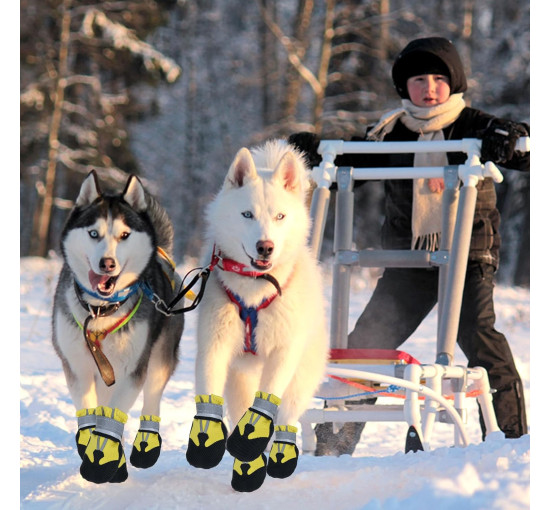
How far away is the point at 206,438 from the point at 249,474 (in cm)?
20

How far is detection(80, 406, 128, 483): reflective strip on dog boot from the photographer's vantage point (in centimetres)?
250

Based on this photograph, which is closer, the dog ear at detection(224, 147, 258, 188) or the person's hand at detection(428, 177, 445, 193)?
the dog ear at detection(224, 147, 258, 188)

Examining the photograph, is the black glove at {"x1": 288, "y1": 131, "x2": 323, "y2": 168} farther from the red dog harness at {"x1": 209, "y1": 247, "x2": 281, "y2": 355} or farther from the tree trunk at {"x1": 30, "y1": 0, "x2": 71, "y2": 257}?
the tree trunk at {"x1": 30, "y1": 0, "x2": 71, "y2": 257}

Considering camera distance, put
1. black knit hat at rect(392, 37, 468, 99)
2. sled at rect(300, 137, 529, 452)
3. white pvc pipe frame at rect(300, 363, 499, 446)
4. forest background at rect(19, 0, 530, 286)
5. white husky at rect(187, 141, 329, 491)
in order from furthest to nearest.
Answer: forest background at rect(19, 0, 530, 286)
black knit hat at rect(392, 37, 468, 99)
sled at rect(300, 137, 529, 452)
white pvc pipe frame at rect(300, 363, 499, 446)
white husky at rect(187, 141, 329, 491)

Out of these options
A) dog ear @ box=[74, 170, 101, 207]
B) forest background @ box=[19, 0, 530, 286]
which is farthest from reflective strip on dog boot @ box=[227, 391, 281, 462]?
forest background @ box=[19, 0, 530, 286]

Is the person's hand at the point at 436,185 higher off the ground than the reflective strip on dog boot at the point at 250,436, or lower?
higher

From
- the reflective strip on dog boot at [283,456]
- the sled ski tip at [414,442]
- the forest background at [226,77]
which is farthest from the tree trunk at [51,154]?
the reflective strip on dog boot at [283,456]

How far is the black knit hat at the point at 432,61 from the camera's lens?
13.4ft

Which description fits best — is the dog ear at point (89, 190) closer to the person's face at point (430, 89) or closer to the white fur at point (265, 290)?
the white fur at point (265, 290)

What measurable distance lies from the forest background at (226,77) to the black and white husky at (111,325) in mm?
10506

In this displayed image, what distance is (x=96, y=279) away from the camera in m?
2.62

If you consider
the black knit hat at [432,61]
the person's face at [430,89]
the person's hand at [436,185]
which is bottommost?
the person's hand at [436,185]

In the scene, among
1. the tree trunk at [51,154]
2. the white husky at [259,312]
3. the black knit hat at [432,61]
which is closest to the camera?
the white husky at [259,312]

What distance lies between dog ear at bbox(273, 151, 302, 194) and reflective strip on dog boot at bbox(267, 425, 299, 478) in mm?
799
